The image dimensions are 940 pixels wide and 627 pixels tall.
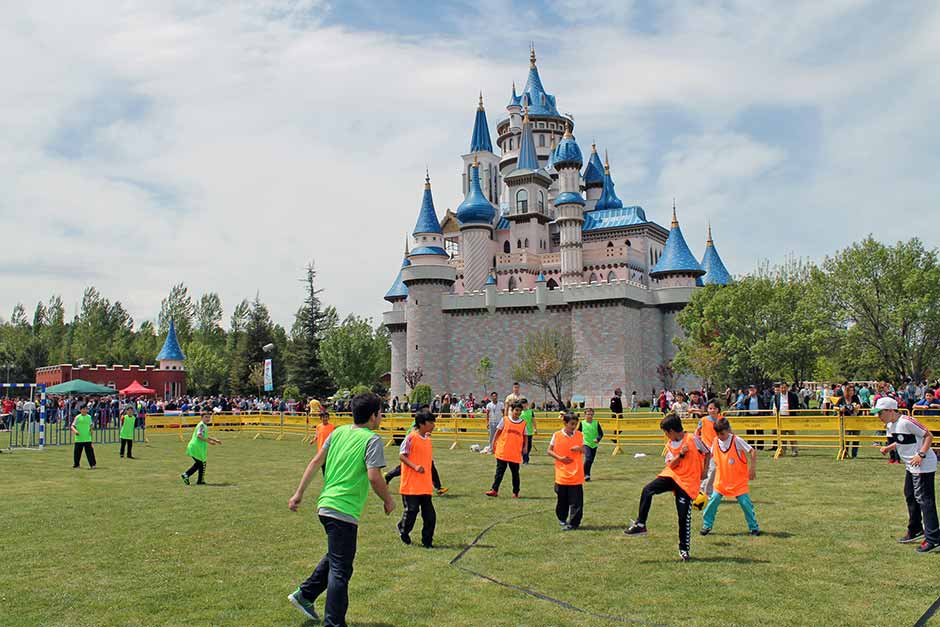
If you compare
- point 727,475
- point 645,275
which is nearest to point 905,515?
point 727,475

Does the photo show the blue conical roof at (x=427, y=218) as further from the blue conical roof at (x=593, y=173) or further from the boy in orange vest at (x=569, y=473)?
the boy in orange vest at (x=569, y=473)

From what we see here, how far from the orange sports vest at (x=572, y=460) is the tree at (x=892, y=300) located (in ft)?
116

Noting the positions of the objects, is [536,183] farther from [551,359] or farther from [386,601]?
[386,601]

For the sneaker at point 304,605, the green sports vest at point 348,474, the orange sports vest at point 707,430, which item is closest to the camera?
the green sports vest at point 348,474

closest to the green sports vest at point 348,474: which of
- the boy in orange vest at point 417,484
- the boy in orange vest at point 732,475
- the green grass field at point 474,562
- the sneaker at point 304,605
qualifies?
the sneaker at point 304,605

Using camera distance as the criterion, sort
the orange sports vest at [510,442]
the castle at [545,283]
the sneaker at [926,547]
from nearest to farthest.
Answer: the sneaker at [926,547] < the orange sports vest at [510,442] < the castle at [545,283]

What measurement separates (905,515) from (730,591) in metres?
4.90

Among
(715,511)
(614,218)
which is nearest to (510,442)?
(715,511)

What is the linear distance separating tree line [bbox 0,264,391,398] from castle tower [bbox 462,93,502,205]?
1727 cm

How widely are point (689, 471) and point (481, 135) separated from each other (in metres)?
65.8

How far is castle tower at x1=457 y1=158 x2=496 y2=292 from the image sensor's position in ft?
197

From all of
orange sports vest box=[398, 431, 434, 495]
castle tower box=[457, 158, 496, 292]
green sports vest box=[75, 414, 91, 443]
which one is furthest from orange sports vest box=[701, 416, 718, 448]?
castle tower box=[457, 158, 496, 292]

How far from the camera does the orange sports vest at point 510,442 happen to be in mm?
12250

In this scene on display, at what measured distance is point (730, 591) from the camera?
22.4ft
